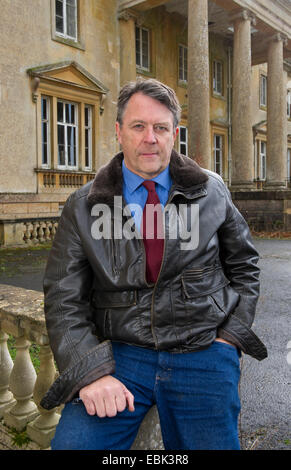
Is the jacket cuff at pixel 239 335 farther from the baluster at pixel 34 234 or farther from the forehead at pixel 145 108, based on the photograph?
the baluster at pixel 34 234

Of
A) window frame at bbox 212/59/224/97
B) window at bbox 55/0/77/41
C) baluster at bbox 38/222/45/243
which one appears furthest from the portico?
baluster at bbox 38/222/45/243

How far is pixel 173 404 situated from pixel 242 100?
16.2 meters

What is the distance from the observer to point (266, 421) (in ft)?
8.72

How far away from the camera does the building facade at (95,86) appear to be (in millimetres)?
12914

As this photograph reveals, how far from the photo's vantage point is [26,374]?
231 cm

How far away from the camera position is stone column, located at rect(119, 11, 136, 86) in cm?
1586

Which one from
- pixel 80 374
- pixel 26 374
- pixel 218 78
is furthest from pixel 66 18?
pixel 80 374

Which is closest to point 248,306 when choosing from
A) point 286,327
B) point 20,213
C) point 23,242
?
point 286,327

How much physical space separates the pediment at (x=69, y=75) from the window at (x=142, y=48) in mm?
A: 3321

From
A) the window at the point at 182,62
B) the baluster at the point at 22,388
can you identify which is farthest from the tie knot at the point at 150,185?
the window at the point at 182,62

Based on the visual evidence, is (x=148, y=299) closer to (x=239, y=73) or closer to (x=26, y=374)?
(x=26, y=374)

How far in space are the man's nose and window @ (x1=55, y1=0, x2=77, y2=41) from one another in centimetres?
1402

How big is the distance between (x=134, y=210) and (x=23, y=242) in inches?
425

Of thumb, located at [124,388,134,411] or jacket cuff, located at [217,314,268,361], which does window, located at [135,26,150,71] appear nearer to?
jacket cuff, located at [217,314,268,361]
